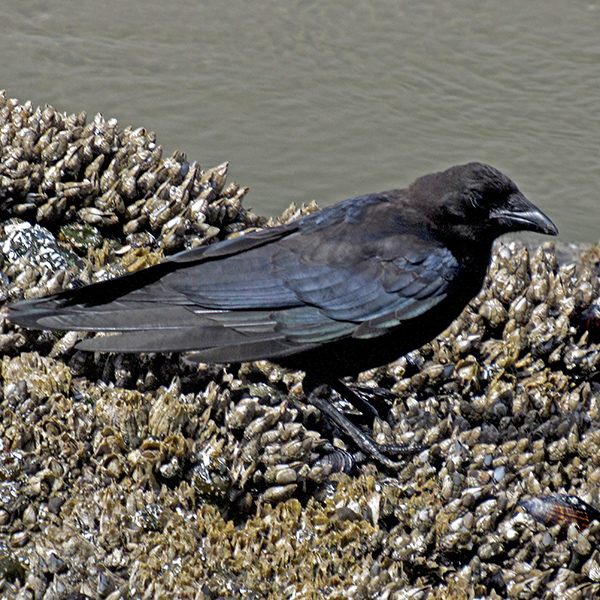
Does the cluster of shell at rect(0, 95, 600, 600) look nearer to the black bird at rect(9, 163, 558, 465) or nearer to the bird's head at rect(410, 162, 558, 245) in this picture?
the black bird at rect(9, 163, 558, 465)

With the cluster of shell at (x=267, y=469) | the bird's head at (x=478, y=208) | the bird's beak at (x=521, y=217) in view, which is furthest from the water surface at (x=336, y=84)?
the bird's beak at (x=521, y=217)

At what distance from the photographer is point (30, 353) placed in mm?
3613

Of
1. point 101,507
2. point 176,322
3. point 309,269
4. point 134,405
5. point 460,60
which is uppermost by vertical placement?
point 460,60

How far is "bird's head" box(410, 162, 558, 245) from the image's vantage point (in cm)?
359

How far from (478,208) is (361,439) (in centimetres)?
113

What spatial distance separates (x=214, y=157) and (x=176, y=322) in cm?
396

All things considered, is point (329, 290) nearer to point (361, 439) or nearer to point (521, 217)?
point (361, 439)

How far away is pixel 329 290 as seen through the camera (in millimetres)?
3584

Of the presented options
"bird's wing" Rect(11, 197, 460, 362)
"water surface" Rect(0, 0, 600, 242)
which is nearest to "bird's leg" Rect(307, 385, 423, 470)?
"bird's wing" Rect(11, 197, 460, 362)

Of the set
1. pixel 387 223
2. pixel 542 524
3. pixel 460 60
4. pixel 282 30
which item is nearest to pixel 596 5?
pixel 460 60

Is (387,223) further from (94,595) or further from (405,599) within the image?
(94,595)

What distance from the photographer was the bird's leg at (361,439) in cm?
356

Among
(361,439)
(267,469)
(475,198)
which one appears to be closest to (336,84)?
(475,198)

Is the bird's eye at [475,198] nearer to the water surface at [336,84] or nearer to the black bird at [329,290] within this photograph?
the black bird at [329,290]
